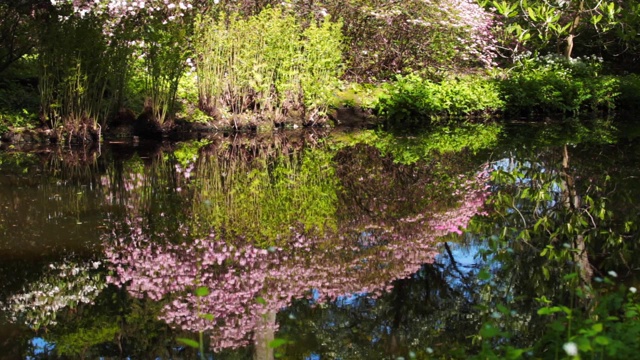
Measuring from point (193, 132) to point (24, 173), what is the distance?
5.05 metres

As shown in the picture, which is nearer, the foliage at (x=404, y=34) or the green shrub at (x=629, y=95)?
the foliage at (x=404, y=34)

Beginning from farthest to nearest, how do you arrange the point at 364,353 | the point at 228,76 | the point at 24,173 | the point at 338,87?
1. the point at 338,87
2. the point at 228,76
3. the point at 24,173
4. the point at 364,353

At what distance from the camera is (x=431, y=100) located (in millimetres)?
16062

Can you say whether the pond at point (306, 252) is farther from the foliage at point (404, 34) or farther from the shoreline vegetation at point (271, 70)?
the foliage at point (404, 34)

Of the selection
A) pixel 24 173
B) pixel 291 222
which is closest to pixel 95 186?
pixel 24 173

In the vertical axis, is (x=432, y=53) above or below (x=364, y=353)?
above

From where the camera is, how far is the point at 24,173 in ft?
28.4

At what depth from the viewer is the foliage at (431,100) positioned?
52.3 feet

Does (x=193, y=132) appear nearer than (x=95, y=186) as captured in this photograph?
No

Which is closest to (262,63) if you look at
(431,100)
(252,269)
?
(431,100)

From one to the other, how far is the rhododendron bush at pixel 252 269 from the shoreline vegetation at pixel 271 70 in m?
2.41

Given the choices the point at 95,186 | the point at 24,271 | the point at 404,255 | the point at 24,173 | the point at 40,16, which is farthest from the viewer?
the point at 40,16

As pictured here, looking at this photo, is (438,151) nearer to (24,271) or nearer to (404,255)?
(404,255)

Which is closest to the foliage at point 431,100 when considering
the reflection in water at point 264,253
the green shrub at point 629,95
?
the green shrub at point 629,95
